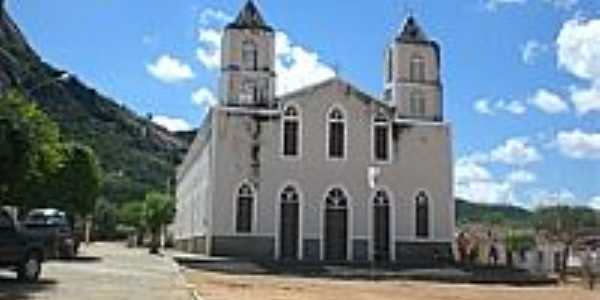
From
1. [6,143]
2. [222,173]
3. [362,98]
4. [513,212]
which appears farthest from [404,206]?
[513,212]

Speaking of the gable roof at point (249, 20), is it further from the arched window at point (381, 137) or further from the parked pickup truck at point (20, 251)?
the parked pickup truck at point (20, 251)

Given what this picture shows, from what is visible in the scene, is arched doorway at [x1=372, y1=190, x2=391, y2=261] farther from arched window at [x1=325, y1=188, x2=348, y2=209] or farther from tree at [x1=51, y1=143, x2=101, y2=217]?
tree at [x1=51, y1=143, x2=101, y2=217]

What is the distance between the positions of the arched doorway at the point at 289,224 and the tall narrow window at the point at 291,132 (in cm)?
186

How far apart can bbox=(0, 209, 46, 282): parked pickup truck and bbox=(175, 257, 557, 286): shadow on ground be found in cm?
1533

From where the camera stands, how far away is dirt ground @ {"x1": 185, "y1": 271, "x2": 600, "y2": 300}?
28.4 m

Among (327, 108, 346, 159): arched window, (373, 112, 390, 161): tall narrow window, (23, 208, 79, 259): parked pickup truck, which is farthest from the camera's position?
(373, 112, 390, 161): tall narrow window

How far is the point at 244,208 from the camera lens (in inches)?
1986

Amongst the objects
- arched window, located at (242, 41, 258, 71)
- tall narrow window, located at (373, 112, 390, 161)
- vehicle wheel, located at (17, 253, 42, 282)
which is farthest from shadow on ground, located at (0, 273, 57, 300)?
tall narrow window, located at (373, 112, 390, 161)

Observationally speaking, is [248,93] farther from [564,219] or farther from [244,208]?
[564,219]

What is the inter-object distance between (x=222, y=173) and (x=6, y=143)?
84.2 ft

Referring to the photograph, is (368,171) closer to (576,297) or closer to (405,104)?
(405,104)

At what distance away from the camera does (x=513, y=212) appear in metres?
137

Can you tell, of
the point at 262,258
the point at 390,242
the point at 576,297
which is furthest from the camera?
the point at 390,242

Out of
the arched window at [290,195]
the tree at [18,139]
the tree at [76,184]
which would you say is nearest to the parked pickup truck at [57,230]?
the tree at [18,139]
